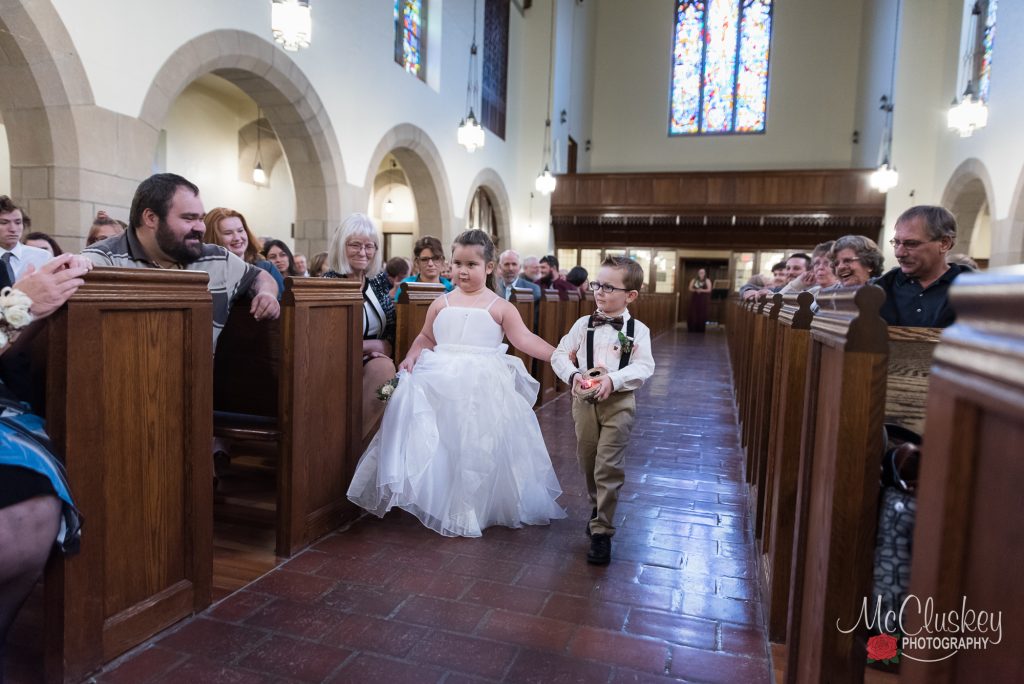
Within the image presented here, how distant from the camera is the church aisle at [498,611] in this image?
1.82 meters

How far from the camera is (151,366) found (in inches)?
75.3

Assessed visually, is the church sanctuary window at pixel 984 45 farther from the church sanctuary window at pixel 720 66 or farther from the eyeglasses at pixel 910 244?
the eyeglasses at pixel 910 244

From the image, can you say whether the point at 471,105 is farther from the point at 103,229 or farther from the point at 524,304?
the point at 103,229

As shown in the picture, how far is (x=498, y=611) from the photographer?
2.14 m

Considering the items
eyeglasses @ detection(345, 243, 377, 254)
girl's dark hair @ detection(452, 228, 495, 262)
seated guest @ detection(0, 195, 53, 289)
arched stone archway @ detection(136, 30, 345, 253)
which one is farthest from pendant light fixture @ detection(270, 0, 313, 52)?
girl's dark hair @ detection(452, 228, 495, 262)

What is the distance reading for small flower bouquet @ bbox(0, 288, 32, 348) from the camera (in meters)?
1.48

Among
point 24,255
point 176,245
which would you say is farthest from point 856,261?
point 24,255

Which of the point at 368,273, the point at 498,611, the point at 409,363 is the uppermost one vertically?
the point at 368,273

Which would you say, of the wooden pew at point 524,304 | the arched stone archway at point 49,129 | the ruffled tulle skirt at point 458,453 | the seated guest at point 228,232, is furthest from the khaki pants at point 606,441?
the arched stone archway at point 49,129

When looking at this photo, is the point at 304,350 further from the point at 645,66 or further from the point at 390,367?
the point at 645,66

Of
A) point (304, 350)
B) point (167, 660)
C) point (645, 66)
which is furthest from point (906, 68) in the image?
point (167, 660)

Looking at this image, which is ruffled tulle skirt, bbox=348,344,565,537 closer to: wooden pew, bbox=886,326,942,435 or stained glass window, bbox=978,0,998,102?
wooden pew, bbox=886,326,942,435

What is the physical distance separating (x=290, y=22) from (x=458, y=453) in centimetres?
521

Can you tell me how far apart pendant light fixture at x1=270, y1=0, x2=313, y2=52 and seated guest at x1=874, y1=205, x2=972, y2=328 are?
558cm
